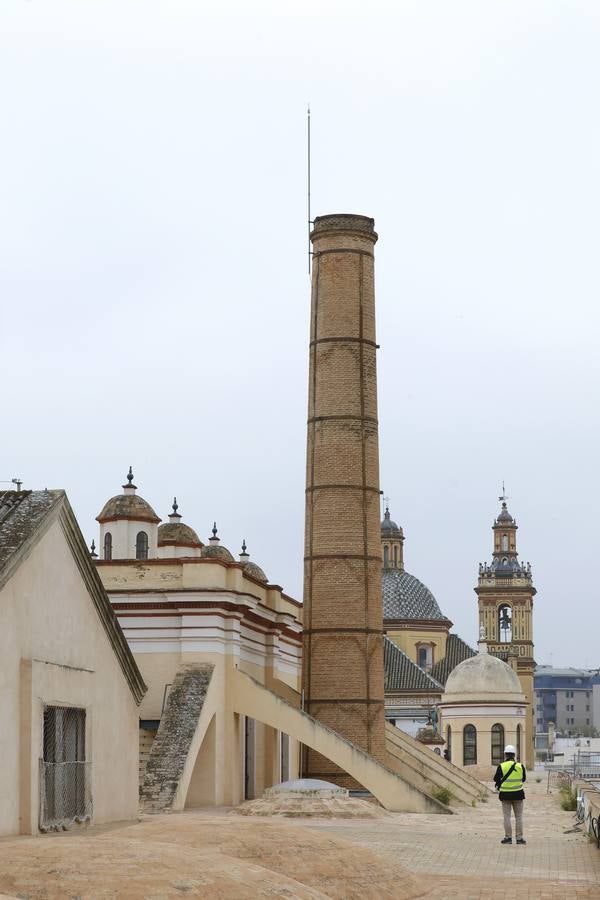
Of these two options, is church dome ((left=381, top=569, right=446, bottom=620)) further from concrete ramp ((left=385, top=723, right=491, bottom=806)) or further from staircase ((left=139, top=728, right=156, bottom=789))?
staircase ((left=139, top=728, right=156, bottom=789))

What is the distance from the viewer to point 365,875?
1549 centimetres

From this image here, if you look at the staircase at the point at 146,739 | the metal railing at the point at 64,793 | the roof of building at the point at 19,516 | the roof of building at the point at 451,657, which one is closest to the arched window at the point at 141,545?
the staircase at the point at 146,739

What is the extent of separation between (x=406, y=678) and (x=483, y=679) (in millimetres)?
15711

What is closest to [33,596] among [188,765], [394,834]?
[394,834]

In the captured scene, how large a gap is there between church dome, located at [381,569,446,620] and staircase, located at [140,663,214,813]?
47.0 meters

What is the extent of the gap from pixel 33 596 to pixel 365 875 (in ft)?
20.9

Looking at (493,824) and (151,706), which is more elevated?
(151,706)

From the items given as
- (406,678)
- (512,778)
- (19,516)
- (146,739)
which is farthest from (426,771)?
(406,678)

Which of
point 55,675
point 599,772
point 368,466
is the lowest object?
point 599,772

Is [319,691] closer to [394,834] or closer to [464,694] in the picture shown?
[394,834]

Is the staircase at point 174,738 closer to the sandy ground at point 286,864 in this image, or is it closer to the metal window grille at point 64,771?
the sandy ground at point 286,864

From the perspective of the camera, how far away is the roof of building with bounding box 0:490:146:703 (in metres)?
19.1

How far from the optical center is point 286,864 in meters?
15.1

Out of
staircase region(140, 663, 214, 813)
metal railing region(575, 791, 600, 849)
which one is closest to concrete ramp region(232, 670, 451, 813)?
staircase region(140, 663, 214, 813)
